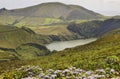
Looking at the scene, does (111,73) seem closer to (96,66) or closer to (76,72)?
(76,72)

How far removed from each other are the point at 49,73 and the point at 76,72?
1.50m

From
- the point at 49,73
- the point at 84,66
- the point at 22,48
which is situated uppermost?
the point at 49,73

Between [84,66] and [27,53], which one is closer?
[84,66]

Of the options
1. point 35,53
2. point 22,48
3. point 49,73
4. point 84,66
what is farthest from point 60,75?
point 22,48

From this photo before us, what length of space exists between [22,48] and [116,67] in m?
157

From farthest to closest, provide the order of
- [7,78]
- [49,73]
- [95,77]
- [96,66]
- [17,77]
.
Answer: [96,66], [17,77], [49,73], [7,78], [95,77]

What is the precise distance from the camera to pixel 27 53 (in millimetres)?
161375

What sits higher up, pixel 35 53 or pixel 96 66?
pixel 96 66

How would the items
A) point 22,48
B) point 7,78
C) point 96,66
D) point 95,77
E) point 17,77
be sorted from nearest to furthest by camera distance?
point 95,77, point 7,78, point 17,77, point 96,66, point 22,48

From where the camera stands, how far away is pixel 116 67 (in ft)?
65.2

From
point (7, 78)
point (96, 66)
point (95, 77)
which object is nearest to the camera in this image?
point (95, 77)

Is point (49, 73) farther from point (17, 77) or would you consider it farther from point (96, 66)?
point (96, 66)

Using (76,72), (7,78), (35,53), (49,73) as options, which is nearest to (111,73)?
(76,72)

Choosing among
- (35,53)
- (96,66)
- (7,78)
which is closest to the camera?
(7,78)
